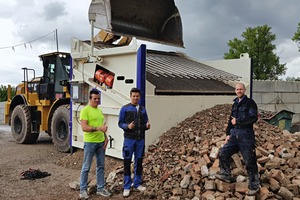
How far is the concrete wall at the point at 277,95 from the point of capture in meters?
11.3

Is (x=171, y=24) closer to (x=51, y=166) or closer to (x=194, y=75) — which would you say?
(x=194, y=75)

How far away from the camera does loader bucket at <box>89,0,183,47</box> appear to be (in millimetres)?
7121


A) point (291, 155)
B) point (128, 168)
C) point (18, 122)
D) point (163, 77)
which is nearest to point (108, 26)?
point (163, 77)

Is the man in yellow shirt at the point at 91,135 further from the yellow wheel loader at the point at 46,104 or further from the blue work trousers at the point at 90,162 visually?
the yellow wheel loader at the point at 46,104

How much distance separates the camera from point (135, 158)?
16.3ft

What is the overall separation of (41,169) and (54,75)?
3.39 m

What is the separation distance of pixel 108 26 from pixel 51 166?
3155 mm

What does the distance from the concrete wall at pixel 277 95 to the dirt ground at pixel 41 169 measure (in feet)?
21.9

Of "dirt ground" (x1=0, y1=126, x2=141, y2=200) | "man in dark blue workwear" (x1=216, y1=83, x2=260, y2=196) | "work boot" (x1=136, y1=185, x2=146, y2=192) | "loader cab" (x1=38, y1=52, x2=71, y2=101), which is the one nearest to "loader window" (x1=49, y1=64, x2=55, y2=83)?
"loader cab" (x1=38, y1=52, x2=71, y2=101)

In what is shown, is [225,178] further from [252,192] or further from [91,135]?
[91,135]

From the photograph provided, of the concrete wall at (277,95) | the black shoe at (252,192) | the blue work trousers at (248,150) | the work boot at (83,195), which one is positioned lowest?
the work boot at (83,195)

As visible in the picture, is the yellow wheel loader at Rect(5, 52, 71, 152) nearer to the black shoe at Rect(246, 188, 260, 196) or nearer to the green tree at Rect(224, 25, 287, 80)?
the black shoe at Rect(246, 188, 260, 196)

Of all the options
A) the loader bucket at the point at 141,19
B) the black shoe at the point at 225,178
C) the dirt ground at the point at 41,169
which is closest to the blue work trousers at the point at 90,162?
the dirt ground at the point at 41,169

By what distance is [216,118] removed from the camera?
262 inches
